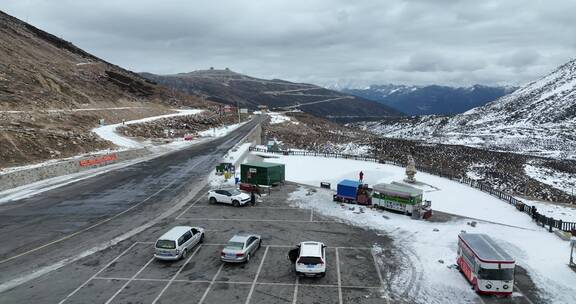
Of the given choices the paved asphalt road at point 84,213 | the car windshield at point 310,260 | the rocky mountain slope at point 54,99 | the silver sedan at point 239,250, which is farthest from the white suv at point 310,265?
the rocky mountain slope at point 54,99

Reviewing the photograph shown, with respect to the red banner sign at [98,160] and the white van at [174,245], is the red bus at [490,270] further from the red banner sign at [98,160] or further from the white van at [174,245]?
the red banner sign at [98,160]

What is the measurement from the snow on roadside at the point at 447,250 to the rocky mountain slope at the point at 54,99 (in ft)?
105

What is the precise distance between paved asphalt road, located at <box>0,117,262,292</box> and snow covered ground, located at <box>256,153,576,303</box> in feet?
40.2

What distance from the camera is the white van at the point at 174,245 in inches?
901

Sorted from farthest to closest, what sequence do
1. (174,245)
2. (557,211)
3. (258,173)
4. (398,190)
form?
1. (557,211)
2. (258,173)
3. (398,190)
4. (174,245)

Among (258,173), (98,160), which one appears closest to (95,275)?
(258,173)

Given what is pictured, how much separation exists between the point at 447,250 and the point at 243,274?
12.5 metres

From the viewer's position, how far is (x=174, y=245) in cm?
2292

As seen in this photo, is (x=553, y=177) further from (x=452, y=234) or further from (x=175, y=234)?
(x=175, y=234)

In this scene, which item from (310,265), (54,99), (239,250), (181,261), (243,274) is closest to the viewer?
(310,265)

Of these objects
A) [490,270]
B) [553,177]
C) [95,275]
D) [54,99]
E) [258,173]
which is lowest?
[553,177]

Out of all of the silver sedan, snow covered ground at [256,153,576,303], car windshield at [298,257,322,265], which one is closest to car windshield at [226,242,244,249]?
the silver sedan

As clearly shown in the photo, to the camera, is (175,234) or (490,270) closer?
(490,270)

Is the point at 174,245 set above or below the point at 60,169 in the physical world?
below
